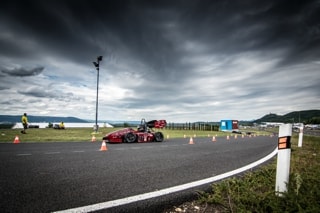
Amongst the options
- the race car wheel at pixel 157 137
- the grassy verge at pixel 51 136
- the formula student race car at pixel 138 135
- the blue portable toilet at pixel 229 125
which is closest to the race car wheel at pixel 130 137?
the formula student race car at pixel 138 135

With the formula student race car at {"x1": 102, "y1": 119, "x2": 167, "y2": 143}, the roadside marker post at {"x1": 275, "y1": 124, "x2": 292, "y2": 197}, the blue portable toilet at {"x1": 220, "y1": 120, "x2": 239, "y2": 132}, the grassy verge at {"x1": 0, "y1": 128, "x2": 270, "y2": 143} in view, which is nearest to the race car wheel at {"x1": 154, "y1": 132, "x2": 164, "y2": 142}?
the formula student race car at {"x1": 102, "y1": 119, "x2": 167, "y2": 143}

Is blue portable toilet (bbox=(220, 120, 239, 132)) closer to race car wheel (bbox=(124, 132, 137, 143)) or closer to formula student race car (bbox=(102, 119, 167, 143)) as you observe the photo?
formula student race car (bbox=(102, 119, 167, 143))

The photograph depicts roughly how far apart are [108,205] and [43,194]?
3.39 feet

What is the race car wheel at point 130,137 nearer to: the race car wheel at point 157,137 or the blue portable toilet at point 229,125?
the race car wheel at point 157,137

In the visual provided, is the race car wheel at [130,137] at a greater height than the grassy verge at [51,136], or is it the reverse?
the race car wheel at [130,137]

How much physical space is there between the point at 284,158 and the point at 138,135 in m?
11.4

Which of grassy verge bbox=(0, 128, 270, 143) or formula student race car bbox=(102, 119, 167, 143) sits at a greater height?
formula student race car bbox=(102, 119, 167, 143)

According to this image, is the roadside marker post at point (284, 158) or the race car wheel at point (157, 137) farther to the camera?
the race car wheel at point (157, 137)

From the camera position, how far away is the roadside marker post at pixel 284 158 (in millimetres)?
2521

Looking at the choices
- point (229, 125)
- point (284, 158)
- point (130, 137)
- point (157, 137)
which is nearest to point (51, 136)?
point (130, 137)

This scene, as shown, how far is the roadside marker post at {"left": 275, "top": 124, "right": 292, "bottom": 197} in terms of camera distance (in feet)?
8.27

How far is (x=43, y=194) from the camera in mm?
2662

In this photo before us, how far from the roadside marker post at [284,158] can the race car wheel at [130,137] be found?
36.0 feet

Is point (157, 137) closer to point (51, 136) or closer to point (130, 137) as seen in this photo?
point (130, 137)
